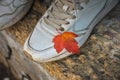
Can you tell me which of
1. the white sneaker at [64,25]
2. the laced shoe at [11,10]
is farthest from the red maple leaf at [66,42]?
the laced shoe at [11,10]

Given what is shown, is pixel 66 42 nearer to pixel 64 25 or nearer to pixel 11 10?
pixel 64 25

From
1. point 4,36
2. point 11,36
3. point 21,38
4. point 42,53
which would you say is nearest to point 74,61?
point 42,53

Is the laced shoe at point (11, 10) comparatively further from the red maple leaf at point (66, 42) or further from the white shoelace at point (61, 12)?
the red maple leaf at point (66, 42)

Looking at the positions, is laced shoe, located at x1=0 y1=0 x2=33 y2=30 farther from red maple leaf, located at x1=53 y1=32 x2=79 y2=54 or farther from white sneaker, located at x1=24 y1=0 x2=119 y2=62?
red maple leaf, located at x1=53 y1=32 x2=79 y2=54

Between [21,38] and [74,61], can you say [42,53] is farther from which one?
[21,38]

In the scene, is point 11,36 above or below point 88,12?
below

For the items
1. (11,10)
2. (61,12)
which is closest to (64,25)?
(61,12)

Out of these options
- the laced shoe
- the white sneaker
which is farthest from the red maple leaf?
the laced shoe
